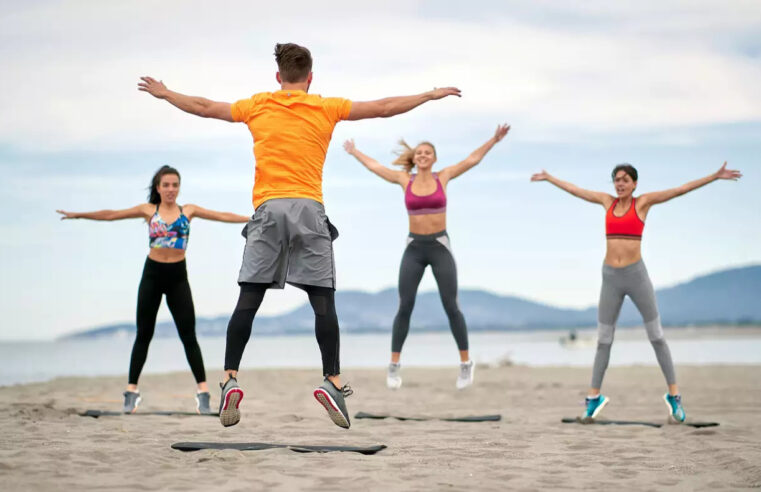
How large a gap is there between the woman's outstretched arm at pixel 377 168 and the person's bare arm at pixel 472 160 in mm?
480

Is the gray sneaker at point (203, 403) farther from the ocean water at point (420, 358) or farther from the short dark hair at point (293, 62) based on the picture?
the ocean water at point (420, 358)

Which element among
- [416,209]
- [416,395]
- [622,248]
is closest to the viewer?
[622,248]

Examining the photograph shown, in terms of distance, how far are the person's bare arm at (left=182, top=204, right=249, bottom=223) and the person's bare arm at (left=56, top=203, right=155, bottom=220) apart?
40 cm

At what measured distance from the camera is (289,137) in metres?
5.70

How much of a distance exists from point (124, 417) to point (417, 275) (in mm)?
3499

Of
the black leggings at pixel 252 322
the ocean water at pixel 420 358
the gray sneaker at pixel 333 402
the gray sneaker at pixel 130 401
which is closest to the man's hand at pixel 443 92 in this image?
the black leggings at pixel 252 322

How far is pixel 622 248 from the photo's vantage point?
28.1ft

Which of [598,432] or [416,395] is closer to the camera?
[598,432]

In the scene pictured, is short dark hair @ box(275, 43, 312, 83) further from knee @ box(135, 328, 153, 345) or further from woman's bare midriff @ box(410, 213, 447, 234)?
knee @ box(135, 328, 153, 345)

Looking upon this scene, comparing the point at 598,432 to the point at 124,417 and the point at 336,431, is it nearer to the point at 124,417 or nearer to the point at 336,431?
the point at 336,431

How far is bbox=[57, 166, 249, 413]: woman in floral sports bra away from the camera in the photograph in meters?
8.83

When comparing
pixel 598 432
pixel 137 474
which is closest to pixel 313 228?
pixel 137 474

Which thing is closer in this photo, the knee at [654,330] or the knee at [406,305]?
the knee at [654,330]

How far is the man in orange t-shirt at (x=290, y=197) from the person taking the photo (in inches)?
222
